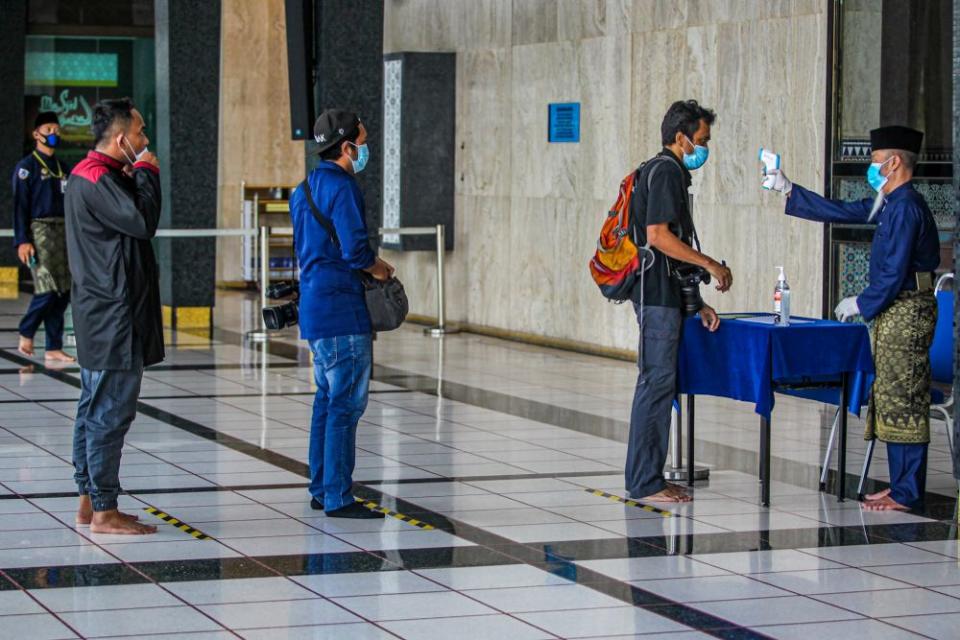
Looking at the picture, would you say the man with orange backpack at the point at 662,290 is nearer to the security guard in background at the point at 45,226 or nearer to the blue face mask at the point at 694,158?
the blue face mask at the point at 694,158

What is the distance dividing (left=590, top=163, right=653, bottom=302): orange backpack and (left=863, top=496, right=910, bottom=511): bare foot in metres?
1.43

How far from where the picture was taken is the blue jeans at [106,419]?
6.39 meters

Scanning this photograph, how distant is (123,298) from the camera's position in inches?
250

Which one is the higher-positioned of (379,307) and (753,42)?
(753,42)

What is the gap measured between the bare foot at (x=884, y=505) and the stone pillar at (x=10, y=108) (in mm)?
14197

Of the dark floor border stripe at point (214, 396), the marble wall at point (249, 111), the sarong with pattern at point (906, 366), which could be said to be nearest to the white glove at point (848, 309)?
the sarong with pattern at point (906, 366)

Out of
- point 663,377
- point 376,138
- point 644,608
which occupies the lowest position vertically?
point 644,608

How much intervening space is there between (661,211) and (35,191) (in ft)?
22.2

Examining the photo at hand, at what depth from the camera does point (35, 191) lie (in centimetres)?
1250

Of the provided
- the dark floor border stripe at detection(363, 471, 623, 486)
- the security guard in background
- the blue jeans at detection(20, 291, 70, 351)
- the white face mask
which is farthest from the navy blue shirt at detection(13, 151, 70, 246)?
the white face mask

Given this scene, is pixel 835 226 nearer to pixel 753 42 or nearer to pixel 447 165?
pixel 753 42

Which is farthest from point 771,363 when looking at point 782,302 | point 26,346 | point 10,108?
point 10,108

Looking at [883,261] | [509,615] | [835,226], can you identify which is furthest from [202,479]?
[835,226]

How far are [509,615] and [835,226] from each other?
6.20 m
